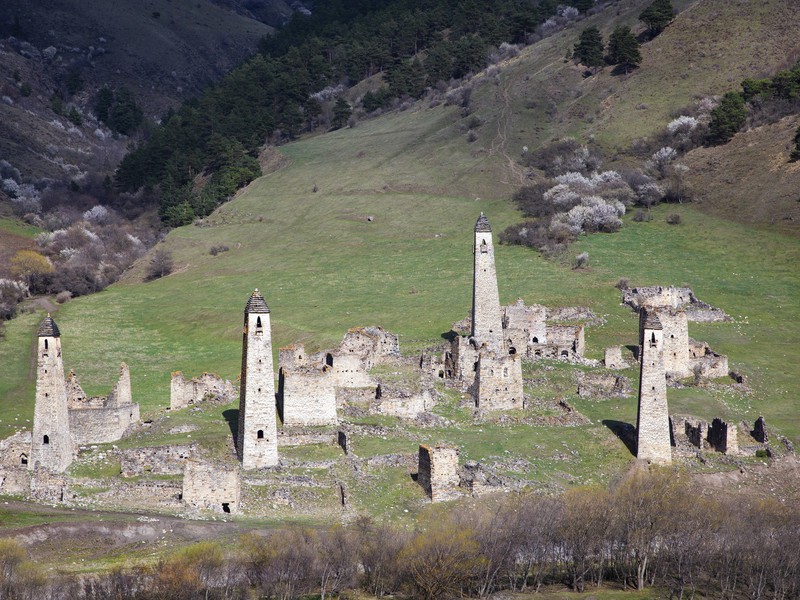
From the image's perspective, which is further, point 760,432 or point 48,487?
point 760,432

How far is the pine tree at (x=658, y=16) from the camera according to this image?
188 meters

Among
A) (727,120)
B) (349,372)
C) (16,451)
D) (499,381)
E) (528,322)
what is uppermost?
(727,120)

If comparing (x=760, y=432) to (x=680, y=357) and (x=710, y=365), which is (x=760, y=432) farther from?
(x=680, y=357)

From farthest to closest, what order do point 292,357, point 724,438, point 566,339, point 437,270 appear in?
point 437,270, point 566,339, point 292,357, point 724,438

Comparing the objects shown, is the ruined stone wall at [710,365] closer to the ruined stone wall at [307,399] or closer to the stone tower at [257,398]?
the ruined stone wall at [307,399]

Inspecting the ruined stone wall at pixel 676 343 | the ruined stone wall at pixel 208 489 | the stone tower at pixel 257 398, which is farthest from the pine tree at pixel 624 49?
the ruined stone wall at pixel 208 489

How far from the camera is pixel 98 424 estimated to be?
79.9 metres

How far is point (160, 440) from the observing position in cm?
7600

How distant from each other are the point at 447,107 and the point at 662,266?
251 ft

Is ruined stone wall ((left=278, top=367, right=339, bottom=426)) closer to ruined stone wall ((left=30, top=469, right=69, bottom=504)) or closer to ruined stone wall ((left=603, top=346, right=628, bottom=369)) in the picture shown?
ruined stone wall ((left=30, top=469, right=69, bottom=504))

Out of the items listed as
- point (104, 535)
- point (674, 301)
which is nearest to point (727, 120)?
point (674, 301)

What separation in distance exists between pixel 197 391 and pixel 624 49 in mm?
111229

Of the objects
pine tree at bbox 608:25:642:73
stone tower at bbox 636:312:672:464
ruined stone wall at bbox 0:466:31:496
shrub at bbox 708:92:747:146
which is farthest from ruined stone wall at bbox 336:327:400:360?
pine tree at bbox 608:25:642:73

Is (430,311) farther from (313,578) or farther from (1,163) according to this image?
(1,163)
